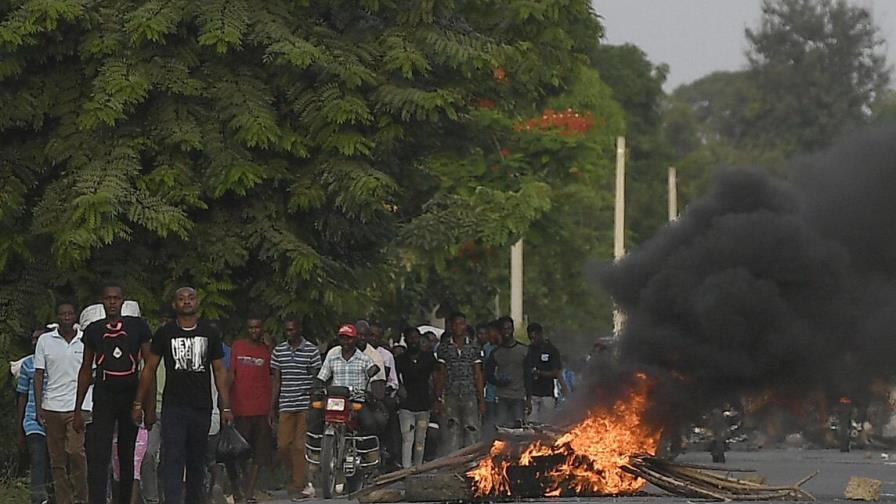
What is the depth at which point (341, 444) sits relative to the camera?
59.9ft

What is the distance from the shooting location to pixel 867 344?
1594 centimetres

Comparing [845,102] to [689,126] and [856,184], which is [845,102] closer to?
[689,126]

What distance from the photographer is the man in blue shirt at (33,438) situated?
1617cm

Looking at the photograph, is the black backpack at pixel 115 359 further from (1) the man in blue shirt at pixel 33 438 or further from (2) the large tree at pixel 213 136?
(2) the large tree at pixel 213 136

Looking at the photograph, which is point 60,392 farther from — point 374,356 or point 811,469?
point 811,469

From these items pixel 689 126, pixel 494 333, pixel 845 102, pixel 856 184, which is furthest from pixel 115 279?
pixel 689 126

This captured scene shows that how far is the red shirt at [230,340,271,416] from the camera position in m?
18.2

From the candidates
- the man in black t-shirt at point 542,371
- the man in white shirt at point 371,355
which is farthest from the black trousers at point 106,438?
the man in black t-shirt at point 542,371

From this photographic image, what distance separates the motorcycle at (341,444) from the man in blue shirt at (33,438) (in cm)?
287

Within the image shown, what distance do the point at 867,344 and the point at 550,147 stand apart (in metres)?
14.2

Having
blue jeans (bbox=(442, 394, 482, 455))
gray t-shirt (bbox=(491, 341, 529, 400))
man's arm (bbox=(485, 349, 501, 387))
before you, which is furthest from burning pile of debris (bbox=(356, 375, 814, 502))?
man's arm (bbox=(485, 349, 501, 387))

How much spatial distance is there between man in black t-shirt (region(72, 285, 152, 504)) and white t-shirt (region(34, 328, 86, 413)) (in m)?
1.54

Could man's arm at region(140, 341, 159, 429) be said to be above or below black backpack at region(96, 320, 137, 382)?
below

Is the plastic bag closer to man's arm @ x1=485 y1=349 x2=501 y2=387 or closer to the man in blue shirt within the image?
the man in blue shirt
